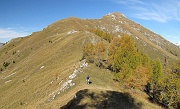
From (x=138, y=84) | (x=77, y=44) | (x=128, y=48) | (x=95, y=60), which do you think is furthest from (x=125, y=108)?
(x=77, y=44)

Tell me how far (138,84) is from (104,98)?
55.1 ft

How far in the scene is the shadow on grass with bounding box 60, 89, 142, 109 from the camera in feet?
122

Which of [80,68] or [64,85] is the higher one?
[80,68]

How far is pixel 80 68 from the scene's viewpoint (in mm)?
62500

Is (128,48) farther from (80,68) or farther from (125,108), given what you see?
(125,108)

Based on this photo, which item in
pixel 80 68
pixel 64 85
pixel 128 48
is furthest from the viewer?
pixel 128 48

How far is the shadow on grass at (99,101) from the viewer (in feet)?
122

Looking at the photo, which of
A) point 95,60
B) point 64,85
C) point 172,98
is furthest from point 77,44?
point 172,98

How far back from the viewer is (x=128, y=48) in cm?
6762

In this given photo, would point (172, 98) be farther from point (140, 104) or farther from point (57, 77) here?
point (57, 77)

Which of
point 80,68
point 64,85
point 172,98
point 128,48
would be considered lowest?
point 172,98

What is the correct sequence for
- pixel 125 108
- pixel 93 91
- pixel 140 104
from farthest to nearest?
pixel 140 104, pixel 93 91, pixel 125 108

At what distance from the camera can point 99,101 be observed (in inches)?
1527

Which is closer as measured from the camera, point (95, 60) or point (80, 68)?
point (80, 68)
